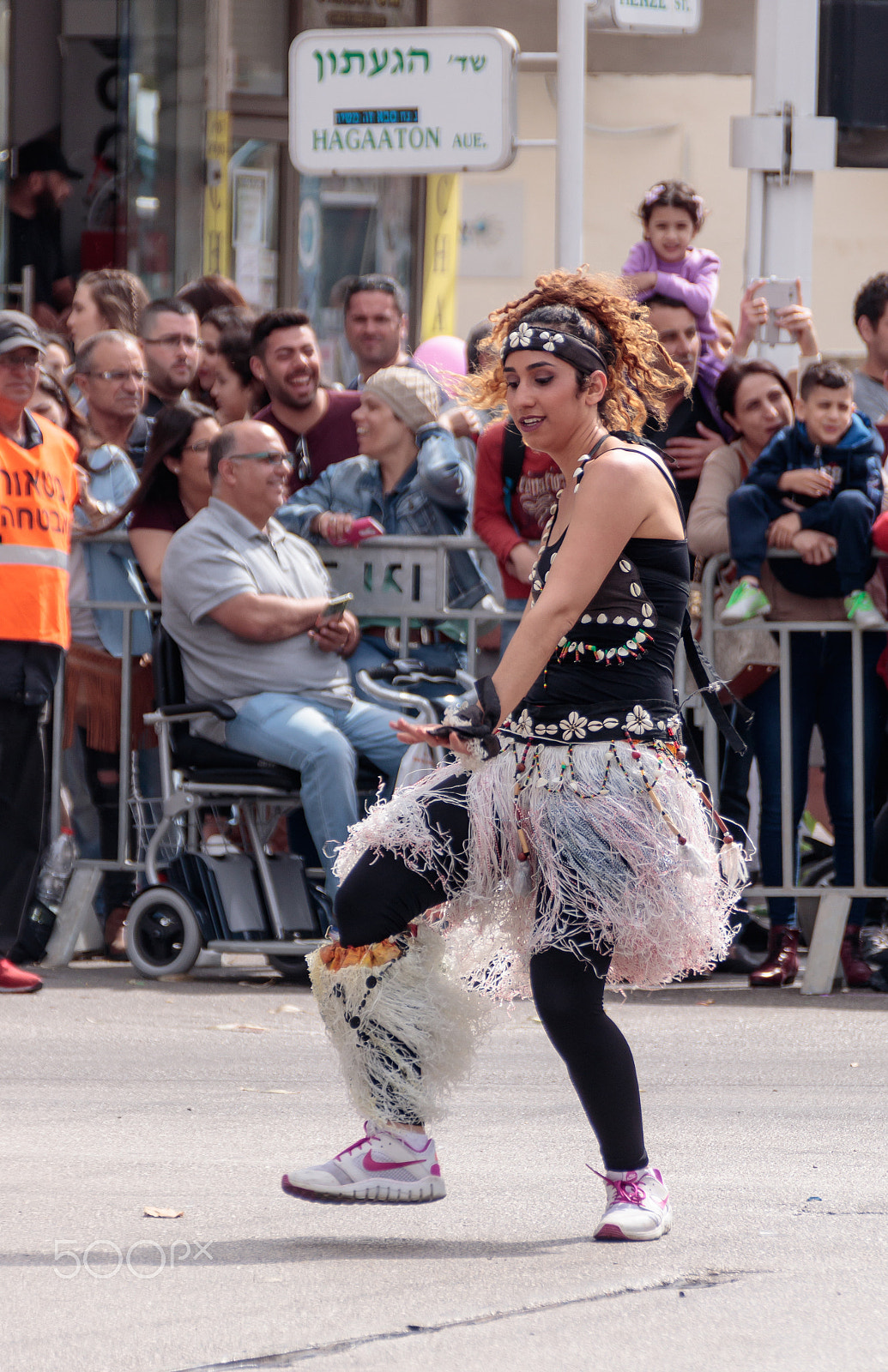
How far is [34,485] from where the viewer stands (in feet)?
24.5

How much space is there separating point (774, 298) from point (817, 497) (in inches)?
59.2

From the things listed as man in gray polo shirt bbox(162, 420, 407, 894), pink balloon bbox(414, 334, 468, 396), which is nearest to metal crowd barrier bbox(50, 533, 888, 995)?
man in gray polo shirt bbox(162, 420, 407, 894)

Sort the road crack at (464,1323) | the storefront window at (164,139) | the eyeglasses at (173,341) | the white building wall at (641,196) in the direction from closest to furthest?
the road crack at (464,1323) < the eyeglasses at (173,341) < the storefront window at (164,139) < the white building wall at (641,196)

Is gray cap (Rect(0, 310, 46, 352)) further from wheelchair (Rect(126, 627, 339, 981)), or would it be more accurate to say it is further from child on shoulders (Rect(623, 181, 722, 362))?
child on shoulders (Rect(623, 181, 722, 362))

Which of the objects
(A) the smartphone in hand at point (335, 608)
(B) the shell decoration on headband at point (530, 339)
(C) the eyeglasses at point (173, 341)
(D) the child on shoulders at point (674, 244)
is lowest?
(A) the smartphone in hand at point (335, 608)

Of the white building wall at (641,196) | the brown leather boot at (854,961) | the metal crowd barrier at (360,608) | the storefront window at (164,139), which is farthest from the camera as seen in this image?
the white building wall at (641,196)

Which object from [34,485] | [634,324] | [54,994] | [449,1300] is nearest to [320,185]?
[34,485]

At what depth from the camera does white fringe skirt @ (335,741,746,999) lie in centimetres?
431

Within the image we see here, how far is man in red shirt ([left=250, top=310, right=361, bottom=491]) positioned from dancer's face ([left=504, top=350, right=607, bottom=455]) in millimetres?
4032

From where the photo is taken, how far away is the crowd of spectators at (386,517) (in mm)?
7496

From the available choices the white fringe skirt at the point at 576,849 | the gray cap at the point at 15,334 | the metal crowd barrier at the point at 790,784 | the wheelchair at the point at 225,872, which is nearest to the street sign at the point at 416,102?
the gray cap at the point at 15,334

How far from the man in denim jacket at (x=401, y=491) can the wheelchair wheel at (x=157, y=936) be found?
115cm

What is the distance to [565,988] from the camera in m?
4.27

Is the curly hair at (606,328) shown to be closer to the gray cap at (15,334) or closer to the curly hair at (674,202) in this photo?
the gray cap at (15,334)
